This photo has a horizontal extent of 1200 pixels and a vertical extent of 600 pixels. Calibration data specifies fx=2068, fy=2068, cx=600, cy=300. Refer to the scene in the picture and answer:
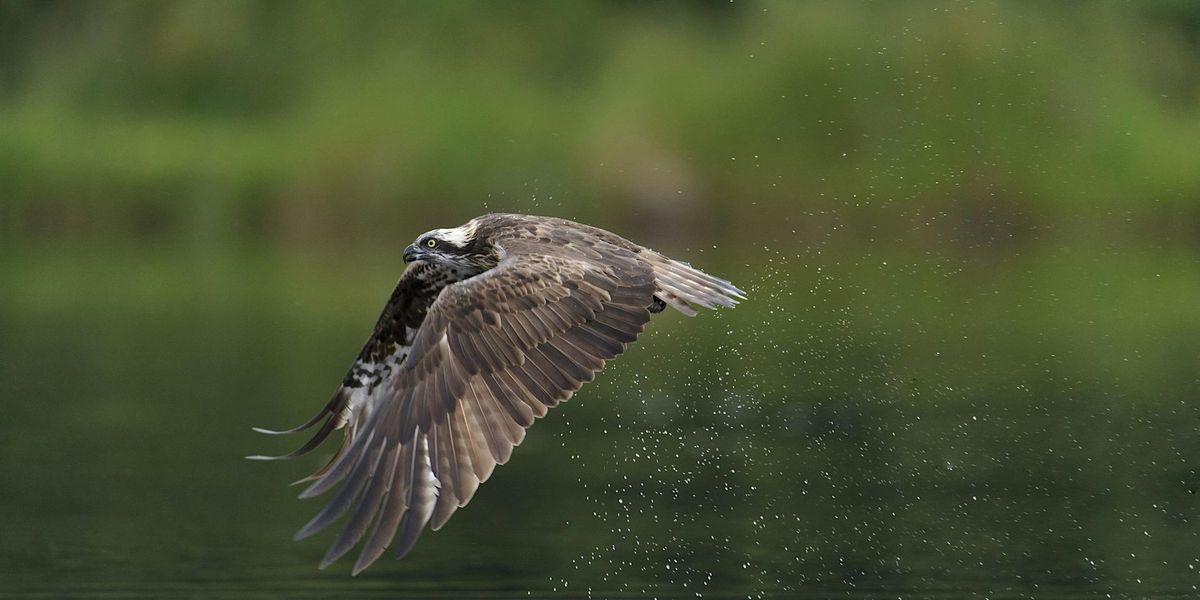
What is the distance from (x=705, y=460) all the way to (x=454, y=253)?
5.74 metres

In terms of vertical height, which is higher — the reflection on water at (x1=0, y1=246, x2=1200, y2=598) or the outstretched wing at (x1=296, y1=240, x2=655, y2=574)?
the outstretched wing at (x1=296, y1=240, x2=655, y2=574)

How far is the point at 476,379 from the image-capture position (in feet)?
32.9

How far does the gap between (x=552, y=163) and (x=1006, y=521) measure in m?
41.8

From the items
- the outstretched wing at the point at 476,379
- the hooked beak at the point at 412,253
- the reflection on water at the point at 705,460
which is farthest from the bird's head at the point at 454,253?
the reflection on water at the point at 705,460

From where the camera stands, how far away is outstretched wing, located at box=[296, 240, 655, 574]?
934cm

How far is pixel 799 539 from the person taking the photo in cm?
1363

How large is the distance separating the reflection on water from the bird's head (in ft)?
6.21

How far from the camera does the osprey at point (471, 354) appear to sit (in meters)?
9.39

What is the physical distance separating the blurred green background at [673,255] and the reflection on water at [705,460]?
0.06 metres

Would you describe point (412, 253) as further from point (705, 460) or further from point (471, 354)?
point (705, 460)

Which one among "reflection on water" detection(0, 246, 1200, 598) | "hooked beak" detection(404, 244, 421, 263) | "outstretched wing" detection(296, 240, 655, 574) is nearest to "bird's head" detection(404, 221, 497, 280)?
"hooked beak" detection(404, 244, 421, 263)

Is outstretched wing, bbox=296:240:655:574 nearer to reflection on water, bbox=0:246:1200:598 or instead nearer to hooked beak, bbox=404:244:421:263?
hooked beak, bbox=404:244:421:263

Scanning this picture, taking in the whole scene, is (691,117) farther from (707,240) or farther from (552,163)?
(707,240)

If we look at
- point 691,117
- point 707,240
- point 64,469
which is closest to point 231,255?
point 707,240
